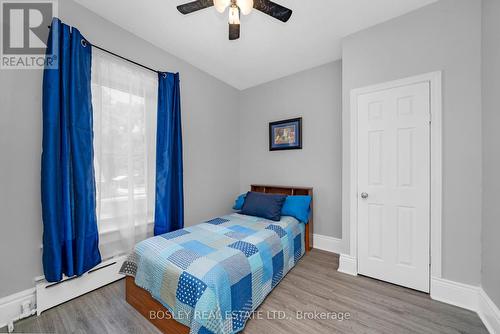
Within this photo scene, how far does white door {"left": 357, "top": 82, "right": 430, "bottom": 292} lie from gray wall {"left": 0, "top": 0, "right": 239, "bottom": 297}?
2178mm

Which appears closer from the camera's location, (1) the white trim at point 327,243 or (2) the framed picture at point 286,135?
(1) the white trim at point 327,243

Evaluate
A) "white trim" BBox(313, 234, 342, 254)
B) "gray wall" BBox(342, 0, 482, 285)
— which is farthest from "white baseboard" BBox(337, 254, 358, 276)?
"gray wall" BBox(342, 0, 482, 285)

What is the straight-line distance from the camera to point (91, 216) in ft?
5.99

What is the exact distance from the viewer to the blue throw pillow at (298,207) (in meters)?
2.61

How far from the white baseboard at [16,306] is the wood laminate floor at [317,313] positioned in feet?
0.20

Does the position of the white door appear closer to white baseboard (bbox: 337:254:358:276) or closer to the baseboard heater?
white baseboard (bbox: 337:254:358:276)

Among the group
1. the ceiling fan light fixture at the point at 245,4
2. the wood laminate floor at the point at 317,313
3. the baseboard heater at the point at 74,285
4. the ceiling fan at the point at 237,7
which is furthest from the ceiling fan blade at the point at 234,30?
the baseboard heater at the point at 74,285

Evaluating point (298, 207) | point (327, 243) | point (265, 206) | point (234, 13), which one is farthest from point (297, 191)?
point (234, 13)

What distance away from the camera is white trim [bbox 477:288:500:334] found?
4.51ft

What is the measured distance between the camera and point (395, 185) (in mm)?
2002

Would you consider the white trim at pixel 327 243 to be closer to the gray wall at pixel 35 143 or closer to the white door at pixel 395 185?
the white door at pixel 395 185

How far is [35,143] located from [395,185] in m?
3.31

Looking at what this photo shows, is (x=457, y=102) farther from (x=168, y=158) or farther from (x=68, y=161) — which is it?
(x=68, y=161)

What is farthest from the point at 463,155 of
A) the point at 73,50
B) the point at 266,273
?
the point at 73,50
